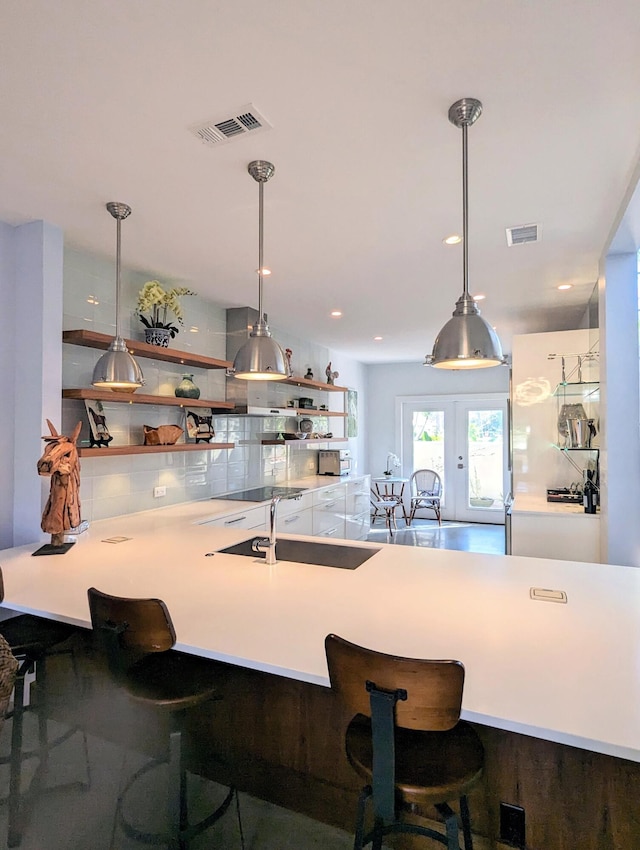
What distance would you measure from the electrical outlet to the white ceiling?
7.41 ft

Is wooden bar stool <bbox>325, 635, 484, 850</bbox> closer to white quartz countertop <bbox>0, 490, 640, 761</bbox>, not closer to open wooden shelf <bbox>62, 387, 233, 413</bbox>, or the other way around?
white quartz countertop <bbox>0, 490, 640, 761</bbox>

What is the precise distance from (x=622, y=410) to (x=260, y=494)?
3.03m

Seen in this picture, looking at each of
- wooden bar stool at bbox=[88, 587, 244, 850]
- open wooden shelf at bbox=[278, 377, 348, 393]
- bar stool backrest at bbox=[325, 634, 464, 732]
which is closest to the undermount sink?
wooden bar stool at bbox=[88, 587, 244, 850]

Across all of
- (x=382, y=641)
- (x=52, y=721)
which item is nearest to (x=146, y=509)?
(x=52, y=721)

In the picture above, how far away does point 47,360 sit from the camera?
2641 mm

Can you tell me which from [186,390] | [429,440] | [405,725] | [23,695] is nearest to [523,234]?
[186,390]

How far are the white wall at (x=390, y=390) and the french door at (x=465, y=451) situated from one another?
184 mm

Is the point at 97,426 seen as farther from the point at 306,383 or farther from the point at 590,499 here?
the point at 590,499

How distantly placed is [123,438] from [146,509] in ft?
1.92

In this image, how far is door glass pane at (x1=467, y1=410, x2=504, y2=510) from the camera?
24.8 ft

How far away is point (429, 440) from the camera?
810 centimetres

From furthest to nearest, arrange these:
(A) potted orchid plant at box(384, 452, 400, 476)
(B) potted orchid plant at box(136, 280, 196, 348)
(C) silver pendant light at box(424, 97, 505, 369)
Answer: (A) potted orchid plant at box(384, 452, 400, 476)
(B) potted orchid plant at box(136, 280, 196, 348)
(C) silver pendant light at box(424, 97, 505, 369)

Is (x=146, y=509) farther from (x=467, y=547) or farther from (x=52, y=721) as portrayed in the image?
(x=467, y=547)

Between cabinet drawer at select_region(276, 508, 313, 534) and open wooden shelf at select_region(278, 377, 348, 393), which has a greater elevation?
open wooden shelf at select_region(278, 377, 348, 393)
